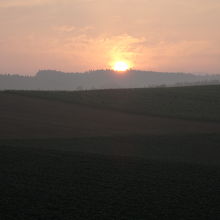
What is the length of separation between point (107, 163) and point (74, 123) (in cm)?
1662

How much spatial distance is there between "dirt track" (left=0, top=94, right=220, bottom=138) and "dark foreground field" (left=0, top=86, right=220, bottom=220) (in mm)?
74

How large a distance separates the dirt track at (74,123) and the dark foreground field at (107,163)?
0.24ft

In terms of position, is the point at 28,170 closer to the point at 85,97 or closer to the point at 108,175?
the point at 108,175

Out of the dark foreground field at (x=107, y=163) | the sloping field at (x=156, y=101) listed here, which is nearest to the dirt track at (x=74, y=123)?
the dark foreground field at (x=107, y=163)

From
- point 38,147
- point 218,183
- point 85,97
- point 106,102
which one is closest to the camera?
point 218,183

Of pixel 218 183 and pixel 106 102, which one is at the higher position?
pixel 106 102

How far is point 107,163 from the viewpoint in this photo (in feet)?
67.3

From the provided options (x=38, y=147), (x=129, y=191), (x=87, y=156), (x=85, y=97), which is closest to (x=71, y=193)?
(x=129, y=191)

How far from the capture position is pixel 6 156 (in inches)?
803

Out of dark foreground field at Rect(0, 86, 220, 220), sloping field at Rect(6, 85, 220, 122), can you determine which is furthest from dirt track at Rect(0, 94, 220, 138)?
sloping field at Rect(6, 85, 220, 122)

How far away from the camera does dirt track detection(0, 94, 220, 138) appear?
31.6 m

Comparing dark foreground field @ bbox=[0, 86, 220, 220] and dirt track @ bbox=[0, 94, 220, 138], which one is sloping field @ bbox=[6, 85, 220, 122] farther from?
dirt track @ bbox=[0, 94, 220, 138]

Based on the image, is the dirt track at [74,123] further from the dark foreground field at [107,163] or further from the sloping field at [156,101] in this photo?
the sloping field at [156,101]

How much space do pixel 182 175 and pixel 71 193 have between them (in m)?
6.05
